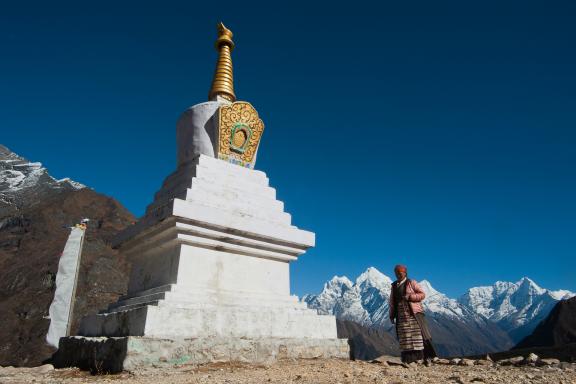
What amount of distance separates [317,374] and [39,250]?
43.6 metres

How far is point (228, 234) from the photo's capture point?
713 centimetres

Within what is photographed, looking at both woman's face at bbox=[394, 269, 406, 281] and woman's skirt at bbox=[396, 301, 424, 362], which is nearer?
woman's skirt at bbox=[396, 301, 424, 362]

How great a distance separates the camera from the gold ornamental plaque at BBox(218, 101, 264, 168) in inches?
342

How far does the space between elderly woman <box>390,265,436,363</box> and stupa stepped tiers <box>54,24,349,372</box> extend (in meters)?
1.04

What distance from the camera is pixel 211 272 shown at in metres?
7.00

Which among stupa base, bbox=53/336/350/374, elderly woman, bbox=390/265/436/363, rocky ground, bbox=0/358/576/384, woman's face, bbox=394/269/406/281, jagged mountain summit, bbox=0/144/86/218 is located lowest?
rocky ground, bbox=0/358/576/384

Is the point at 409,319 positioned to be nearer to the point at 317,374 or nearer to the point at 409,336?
the point at 409,336

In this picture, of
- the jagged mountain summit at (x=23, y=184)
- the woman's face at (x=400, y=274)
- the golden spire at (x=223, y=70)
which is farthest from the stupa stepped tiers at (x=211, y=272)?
the jagged mountain summit at (x=23, y=184)

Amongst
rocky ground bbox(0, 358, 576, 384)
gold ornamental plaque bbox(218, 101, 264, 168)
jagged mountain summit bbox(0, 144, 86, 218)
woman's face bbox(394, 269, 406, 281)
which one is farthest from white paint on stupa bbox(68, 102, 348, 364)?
jagged mountain summit bbox(0, 144, 86, 218)

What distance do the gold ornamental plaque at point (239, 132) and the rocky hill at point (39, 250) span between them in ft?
60.4

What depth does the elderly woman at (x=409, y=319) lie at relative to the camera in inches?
250

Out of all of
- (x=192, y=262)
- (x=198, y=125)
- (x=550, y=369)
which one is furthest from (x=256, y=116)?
(x=550, y=369)

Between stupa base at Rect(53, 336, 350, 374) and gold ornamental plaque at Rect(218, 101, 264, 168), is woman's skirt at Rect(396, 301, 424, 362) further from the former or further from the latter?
gold ornamental plaque at Rect(218, 101, 264, 168)

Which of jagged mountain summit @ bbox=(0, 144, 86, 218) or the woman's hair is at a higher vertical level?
jagged mountain summit @ bbox=(0, 144, 86, 218)
